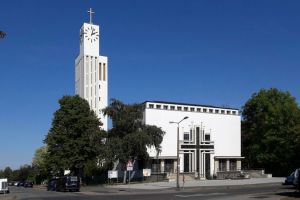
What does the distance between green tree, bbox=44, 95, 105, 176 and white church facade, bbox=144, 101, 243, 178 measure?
9539mm

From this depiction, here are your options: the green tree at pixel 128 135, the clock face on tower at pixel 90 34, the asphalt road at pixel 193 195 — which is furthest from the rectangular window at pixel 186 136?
the asphalt road at pixel 193 195

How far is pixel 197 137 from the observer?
279ft

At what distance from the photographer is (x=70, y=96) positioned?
7988 centimetres

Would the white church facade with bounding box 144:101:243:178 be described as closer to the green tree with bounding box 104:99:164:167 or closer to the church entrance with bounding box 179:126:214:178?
the church entrance with bounding box 179:126:214:178

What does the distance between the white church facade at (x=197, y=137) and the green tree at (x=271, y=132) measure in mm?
4251

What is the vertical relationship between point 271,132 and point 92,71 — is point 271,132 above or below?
below

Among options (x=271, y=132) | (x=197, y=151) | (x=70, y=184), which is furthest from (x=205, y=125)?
(x=70, y=184)

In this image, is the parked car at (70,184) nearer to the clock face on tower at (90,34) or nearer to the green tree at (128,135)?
the green tree at (128,135)

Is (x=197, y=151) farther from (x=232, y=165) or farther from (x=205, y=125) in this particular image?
(x=232, y=165)

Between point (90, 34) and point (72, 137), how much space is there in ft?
117

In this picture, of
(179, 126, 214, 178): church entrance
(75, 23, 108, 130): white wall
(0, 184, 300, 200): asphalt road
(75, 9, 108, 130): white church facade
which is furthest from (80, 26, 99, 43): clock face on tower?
(0, 184, 300, 200): asphalt road

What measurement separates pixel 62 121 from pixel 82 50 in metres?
31.8

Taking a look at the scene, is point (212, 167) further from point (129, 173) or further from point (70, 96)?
point (70, 96)

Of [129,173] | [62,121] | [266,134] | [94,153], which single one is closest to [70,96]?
[62,121]
